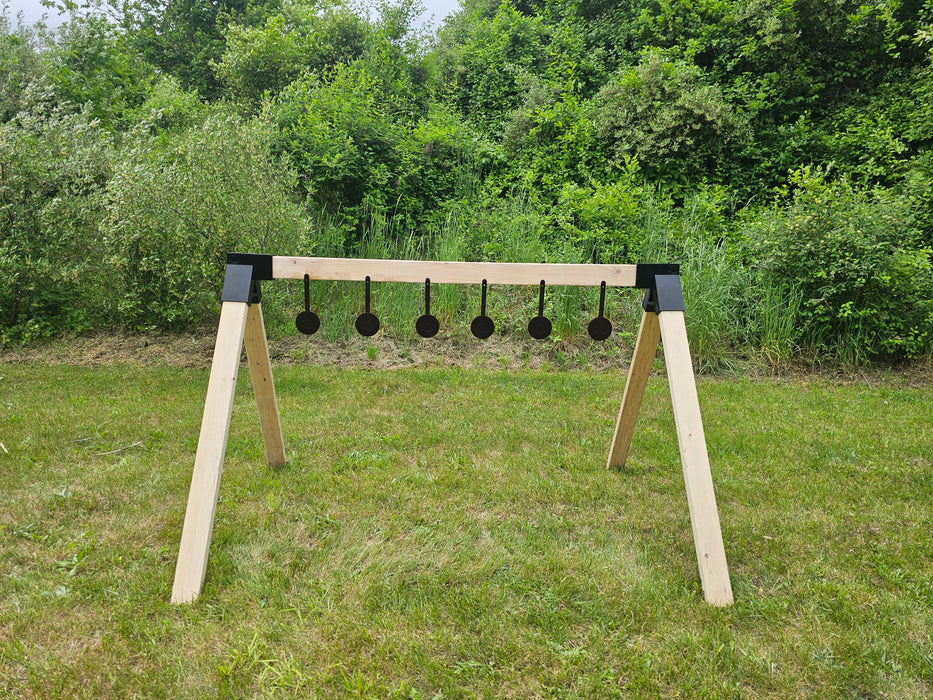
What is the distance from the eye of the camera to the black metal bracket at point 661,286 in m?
2.56

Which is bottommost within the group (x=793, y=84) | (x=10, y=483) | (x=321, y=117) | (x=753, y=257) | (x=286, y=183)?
(x=10, y=483)

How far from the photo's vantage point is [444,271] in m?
2.65

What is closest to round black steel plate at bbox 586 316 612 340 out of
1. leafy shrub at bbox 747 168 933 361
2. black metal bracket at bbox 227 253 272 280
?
black metal bracket at bbox 227 253 272 280

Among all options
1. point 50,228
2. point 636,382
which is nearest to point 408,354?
point 636,382

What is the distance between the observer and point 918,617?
209cm

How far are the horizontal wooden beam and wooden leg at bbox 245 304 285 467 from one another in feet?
1.00

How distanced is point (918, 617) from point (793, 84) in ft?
28.9

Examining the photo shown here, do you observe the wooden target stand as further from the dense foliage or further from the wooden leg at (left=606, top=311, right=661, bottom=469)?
the dense foliage

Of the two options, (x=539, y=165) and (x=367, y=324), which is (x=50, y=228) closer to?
(x=367, y=324)

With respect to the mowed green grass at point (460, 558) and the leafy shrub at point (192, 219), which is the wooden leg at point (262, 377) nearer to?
the mowed green grass at point (460, 558)

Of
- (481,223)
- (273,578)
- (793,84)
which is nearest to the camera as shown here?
(273,578)

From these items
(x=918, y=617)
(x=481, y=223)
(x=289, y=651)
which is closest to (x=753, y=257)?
(x=481, y=223)

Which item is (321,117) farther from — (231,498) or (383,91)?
(231,498)

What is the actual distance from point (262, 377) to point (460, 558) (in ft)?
4.36
